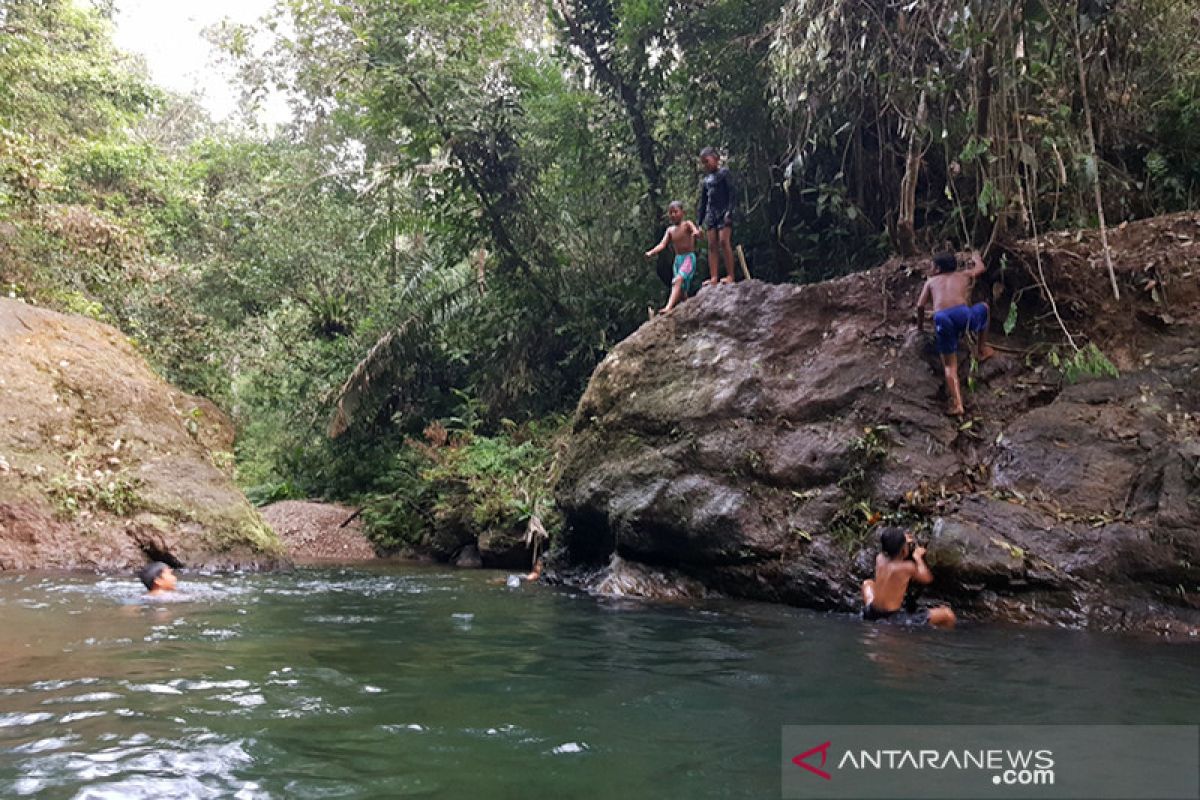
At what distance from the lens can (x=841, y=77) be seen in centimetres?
920

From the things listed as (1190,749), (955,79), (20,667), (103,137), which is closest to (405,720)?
(20,667)

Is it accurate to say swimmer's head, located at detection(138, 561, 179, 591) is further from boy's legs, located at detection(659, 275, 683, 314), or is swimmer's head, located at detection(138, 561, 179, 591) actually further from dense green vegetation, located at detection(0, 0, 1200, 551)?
boy's legs, located at detection(659, 275, 683, 314)

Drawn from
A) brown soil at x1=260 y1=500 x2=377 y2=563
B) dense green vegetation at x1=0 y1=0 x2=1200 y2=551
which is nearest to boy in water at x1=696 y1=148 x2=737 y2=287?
dense green vegetation at x1=0 y1=0 x2=1200 y2=551

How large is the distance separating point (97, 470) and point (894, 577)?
9017mm

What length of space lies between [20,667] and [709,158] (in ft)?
28.0

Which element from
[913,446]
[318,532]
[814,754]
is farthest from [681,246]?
[814,754]

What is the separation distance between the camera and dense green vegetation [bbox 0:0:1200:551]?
8.58 metres

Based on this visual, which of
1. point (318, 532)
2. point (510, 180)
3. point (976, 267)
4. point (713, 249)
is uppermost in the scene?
point (510, 180)

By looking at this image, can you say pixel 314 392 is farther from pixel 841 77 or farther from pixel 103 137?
pixel 841 77

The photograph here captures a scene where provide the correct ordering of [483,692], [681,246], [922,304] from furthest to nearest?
[681,246] < [922,304] < [483,692]

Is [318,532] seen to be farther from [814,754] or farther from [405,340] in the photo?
[814,754]

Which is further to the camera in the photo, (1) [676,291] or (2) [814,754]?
(1) [676,291]

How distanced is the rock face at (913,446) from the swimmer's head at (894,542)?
0.32 meters

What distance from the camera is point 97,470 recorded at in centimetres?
991
